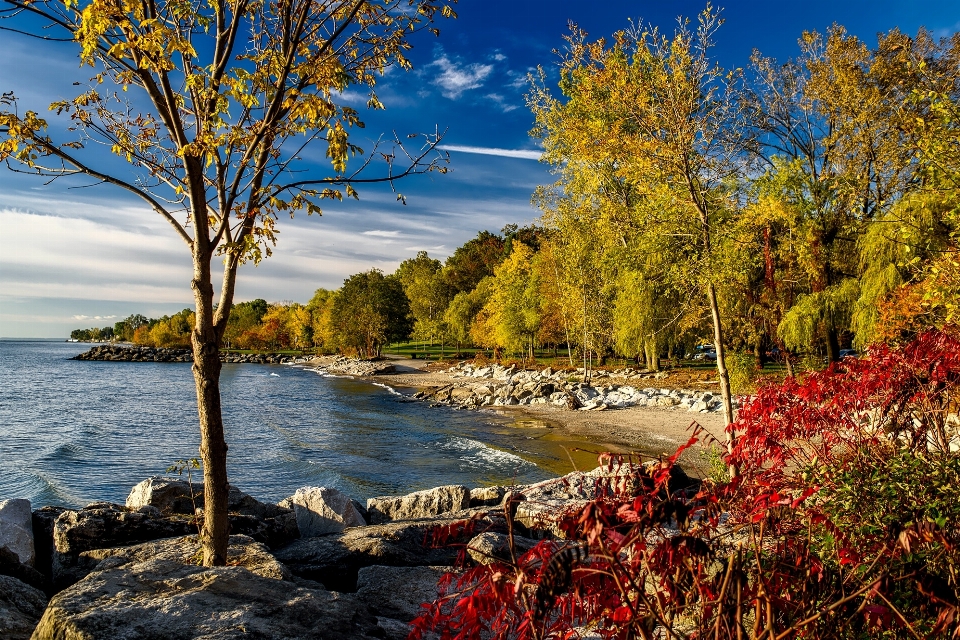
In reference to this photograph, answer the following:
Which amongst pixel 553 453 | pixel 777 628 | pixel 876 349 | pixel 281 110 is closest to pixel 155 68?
pixel 281 110

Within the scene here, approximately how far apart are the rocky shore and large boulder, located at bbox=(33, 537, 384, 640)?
0.04ft

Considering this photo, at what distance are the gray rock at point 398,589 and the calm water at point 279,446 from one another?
3.08 metres

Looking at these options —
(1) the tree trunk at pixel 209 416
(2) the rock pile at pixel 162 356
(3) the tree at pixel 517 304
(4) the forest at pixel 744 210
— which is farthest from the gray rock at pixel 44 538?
(2) the rock pile at pixel 162 356

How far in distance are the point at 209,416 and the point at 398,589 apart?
2371 mm

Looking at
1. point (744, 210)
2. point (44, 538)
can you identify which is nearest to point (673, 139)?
point (744, 210)

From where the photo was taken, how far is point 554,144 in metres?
22.8

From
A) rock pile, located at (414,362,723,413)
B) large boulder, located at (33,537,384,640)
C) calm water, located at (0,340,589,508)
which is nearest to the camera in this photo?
large boulder, located at (33,537,384,640)

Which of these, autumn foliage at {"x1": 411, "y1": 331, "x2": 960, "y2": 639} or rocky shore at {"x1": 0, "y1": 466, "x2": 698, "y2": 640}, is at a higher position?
autumn foliage at {"x1": 411, "y1": 331, "x2": 960, "y2": 639}

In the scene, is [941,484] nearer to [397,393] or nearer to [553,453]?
[553,453]

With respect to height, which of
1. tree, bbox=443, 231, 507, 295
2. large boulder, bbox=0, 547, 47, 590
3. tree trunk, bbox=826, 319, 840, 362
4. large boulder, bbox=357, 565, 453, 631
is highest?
tree, bbox=443, 231, 507, 295

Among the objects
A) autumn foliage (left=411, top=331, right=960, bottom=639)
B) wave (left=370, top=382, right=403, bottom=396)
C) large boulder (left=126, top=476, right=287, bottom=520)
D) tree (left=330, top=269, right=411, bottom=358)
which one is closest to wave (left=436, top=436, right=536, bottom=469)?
large boulder (left=126, top=476, right=287, bottom=520)

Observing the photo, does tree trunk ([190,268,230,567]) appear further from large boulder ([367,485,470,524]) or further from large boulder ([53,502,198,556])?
large boulder ([367,485,470,524])

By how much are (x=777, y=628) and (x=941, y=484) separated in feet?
6.68

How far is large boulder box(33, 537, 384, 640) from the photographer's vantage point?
3127mm
